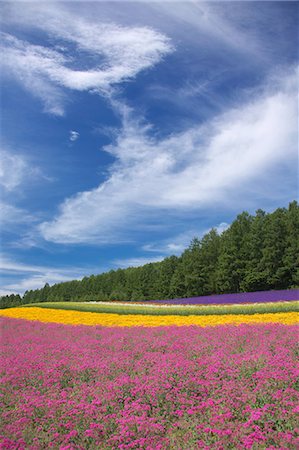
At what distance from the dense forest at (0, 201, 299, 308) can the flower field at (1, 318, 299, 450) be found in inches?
1236

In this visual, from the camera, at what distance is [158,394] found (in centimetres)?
641

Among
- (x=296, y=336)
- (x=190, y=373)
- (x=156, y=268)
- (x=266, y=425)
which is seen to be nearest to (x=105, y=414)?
(x=190, y=373)

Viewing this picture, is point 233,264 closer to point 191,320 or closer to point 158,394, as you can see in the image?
point 191,320

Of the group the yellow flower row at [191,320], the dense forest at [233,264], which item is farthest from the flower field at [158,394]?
the dense forest at [233,264]

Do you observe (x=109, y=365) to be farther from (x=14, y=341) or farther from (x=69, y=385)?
(x=14, y=341)

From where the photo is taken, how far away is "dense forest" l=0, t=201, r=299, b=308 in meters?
→ 40.4

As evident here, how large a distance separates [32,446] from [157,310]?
18040 mm

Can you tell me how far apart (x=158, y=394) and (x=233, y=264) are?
38.5 m

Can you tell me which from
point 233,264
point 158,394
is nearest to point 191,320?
point 158,394

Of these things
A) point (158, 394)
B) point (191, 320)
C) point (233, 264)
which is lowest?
point (158, 394)

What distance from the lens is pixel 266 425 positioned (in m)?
5.25

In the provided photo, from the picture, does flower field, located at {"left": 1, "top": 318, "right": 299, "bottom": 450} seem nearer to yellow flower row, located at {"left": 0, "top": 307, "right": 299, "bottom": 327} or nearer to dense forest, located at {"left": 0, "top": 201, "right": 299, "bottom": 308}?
yellow flower row, located at {"left": 0, "top": 307, "right": 299, "bottom": 327}

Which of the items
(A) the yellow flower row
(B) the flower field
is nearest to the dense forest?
(A) the yellow flower row

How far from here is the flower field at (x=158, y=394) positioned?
526 centimetres
